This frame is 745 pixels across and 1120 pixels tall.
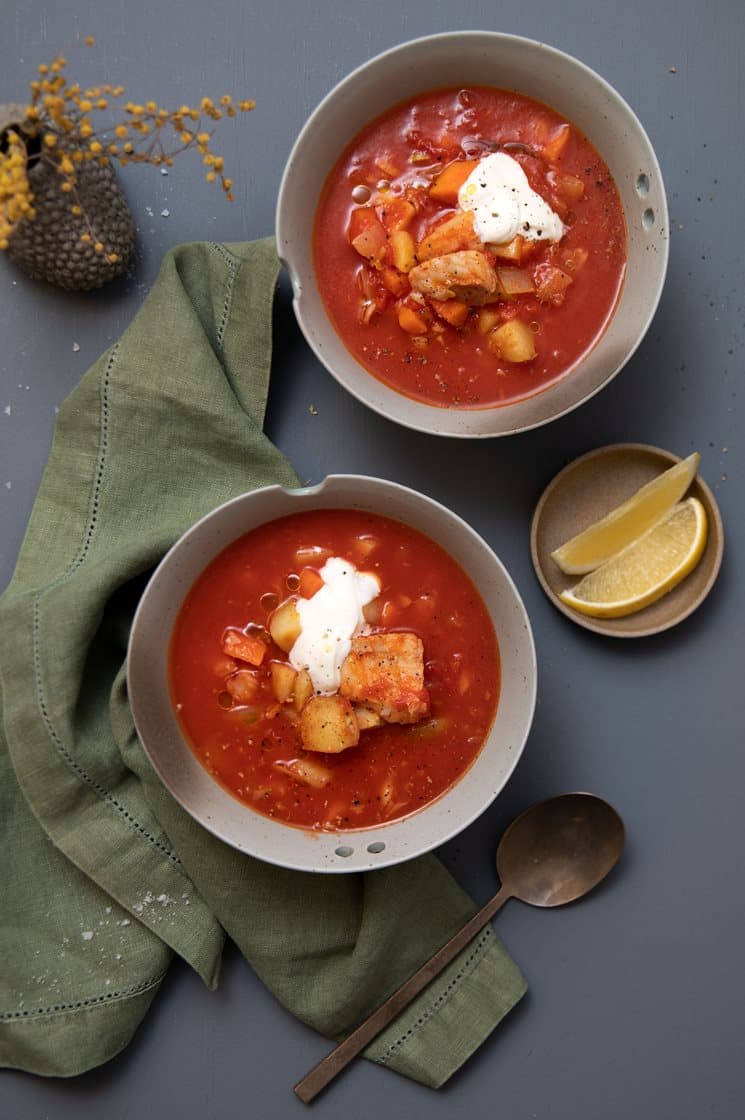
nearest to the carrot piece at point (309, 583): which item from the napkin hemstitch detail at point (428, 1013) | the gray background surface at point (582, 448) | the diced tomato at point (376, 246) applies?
the gray background surface at point (582, 448)

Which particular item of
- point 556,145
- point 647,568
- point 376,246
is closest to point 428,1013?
point 647,568

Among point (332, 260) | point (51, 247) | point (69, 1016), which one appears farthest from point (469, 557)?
point (69, 1016)

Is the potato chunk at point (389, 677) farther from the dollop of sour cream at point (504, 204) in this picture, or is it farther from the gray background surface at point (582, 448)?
the dollop of sour cream at point (504, 204)

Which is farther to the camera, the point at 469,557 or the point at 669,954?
the point at 669,954

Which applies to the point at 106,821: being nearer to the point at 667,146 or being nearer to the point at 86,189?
the point at 86,189

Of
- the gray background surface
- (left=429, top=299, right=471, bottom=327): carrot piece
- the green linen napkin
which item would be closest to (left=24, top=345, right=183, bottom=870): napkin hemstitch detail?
the green linen napkin

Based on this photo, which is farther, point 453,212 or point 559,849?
point 559,849

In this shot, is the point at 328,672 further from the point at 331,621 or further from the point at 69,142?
the point at 69,142
